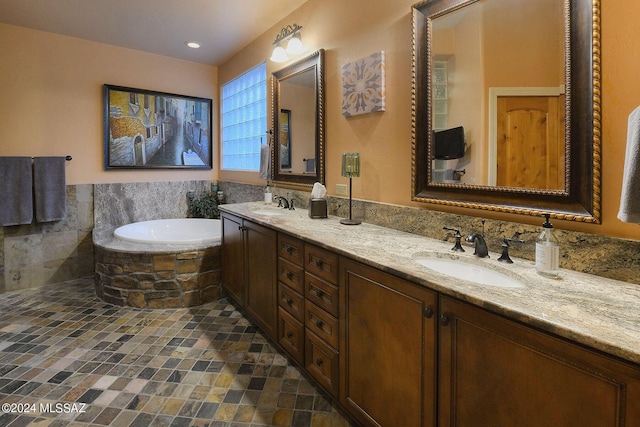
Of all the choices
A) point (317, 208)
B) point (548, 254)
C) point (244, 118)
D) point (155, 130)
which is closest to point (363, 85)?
point (317, 208)

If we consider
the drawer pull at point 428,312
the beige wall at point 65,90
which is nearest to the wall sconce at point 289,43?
the beige wall at point 65,90

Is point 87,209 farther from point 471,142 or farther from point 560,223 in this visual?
point 560,223

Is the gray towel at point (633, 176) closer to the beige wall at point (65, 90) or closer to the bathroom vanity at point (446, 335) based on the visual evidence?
the bathroom vanity at point (446, 335)

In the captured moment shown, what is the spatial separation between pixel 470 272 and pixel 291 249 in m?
0.96

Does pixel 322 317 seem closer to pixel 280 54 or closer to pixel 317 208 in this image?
pixel 317 208

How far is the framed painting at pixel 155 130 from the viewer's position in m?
3.79

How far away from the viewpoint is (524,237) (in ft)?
4.57

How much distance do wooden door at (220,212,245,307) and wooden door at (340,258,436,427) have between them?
130cm

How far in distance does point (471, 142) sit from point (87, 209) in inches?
152

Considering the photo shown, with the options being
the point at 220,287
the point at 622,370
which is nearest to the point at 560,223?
the point at 622,370

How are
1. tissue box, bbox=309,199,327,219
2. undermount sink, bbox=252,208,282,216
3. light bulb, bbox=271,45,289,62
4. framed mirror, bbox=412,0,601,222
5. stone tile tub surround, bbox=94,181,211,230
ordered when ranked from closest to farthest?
1. framed mirror, bbox=412,0,601,222
2. tissue box, bbox=309,199,327,219
3. undermount sink, bbox=252,208,282,216
4. light bulb, bbox=271,45,289,62
5. stone tile tub surround, bbox=94,181,211,230

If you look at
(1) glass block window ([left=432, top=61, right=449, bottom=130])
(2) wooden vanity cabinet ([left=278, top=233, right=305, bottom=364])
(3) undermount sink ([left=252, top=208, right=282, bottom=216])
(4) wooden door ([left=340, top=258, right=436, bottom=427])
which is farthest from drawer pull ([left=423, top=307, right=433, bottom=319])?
(3) undermount sink ([left=252, top=208, right=282, bottom=216])

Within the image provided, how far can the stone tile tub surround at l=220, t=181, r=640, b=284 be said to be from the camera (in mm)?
1148

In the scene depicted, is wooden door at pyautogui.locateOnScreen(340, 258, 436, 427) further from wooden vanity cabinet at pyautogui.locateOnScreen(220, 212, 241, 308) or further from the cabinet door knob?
wooden vanity cabinet at pyautogui.locateOnScreen(220, 212, 241, 308)
